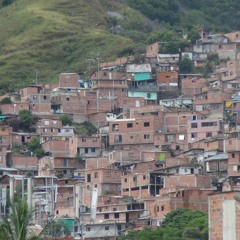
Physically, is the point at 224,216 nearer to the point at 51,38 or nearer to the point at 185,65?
the point at 185,65

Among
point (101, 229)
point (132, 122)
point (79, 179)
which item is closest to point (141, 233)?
point (101, 229)

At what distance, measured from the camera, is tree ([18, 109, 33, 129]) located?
74.9 metres

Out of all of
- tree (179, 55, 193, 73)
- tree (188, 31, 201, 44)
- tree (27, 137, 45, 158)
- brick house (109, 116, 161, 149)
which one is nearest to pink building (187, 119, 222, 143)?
brick house (109, 116, 161, 149)

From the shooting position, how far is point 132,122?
232 feet

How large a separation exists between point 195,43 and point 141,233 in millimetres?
37357

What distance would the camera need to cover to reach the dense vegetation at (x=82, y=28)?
88.5 meters

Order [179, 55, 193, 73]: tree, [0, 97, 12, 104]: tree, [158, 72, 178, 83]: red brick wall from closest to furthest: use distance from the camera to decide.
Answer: [0, 97, 12, 104]: tree < [158, 72, 178, 83]: red brick wall < [179, 55, 193, 73]: tree

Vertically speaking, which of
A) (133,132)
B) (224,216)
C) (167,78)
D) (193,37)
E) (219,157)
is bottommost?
(224,216)

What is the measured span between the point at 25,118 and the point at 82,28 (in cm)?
2194

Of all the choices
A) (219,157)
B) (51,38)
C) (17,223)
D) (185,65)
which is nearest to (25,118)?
(185,65)

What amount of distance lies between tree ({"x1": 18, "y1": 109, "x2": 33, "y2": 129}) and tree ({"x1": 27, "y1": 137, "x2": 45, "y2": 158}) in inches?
104

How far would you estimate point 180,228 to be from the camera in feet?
169

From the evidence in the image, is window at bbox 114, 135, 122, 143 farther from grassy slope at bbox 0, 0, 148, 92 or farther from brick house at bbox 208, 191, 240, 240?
brick house at bbox 208, 191, 240, 240

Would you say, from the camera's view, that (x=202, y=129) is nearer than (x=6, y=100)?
Yes
